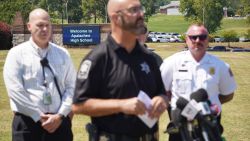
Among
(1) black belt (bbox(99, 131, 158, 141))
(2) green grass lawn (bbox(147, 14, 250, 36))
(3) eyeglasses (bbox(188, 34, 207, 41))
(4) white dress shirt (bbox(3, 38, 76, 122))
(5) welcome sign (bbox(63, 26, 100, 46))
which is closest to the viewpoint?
(1) black belt (bbox(99, 131, 158, 141))

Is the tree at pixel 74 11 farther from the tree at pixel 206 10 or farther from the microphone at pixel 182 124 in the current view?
the microphone at pixel 182 124

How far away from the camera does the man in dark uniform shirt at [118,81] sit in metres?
4.14

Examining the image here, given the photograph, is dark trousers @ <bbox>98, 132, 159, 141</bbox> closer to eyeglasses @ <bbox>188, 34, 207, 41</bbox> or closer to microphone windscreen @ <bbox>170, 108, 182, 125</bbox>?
microphone windscreen @ <bbox>170, 108, 182, 125</bbox>

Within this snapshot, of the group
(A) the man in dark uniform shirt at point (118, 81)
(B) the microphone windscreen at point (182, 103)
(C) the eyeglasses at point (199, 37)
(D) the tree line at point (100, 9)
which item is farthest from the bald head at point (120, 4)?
(D) the tree line at point (100, 9)

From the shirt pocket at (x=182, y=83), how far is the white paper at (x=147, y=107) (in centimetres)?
188

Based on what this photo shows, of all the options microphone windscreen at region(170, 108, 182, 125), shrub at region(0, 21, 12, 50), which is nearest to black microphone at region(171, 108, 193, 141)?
microphone windscreen at region(170, 108, 182, 125)

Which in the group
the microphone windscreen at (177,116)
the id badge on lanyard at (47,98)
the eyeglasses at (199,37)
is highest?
the eyeglasses at (199,37)

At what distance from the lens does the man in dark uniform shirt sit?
4.14 m

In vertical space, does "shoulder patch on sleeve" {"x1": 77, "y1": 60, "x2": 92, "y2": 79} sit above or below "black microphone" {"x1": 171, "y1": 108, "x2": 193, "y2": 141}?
above

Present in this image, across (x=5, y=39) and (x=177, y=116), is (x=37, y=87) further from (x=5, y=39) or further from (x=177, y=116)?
(x=5, y=39)

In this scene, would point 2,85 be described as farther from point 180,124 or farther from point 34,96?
point 180,124

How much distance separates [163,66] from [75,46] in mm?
40166

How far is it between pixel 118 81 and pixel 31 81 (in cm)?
183

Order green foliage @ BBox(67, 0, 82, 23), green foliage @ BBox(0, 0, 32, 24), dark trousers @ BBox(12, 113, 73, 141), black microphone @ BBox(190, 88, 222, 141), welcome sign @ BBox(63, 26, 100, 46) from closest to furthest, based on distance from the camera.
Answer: black microphone @ BBox(190, 88, 222, 141), dark trousers @ BBox(12, 113, 73, 141), welcome sign @ BBox(63, 26, 100, 46), green foliage @ BBox(0, 0, 32, 24), green foliage @ BBox(67, 0, 82, 23)
